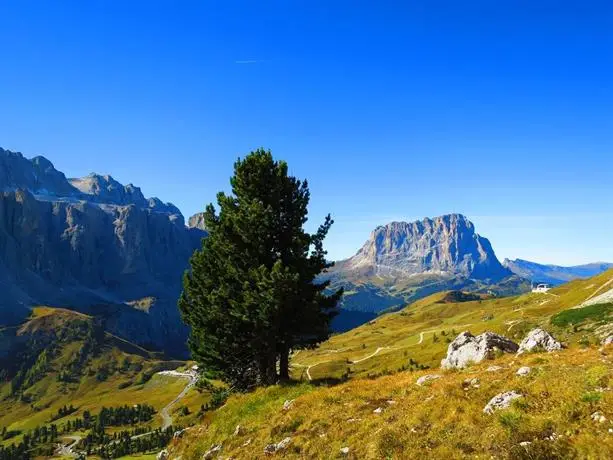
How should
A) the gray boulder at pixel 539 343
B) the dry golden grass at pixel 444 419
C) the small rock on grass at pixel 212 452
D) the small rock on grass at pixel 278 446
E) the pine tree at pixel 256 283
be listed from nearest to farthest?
the dry golden grass at pixel 444 419 → the small rock on grass at pixel 278 446 → the small rock on grass at pixel 212 452 → the gray boulder at pixel 539 343 → the pine tree at pixel 256 283

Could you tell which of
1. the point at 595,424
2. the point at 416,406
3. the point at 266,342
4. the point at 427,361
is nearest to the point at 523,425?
the point at 595,424

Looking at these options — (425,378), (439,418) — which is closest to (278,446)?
(439,418)

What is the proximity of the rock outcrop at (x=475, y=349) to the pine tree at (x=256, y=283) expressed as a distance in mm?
10851

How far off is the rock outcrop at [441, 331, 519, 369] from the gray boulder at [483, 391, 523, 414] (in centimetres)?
1187

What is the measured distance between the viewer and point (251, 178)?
3859 centimetres

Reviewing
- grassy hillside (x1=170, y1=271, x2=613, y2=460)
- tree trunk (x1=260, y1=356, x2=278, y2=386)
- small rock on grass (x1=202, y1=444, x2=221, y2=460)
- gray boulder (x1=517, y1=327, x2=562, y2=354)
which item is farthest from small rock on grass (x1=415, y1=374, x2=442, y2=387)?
tree trunk (x1=260, y1=356, x2=278, y2=386)

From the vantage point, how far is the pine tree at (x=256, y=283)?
35.0 m

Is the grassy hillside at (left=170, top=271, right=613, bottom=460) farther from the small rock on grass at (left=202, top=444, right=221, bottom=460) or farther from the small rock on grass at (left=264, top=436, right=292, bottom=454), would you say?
the small rock on grass at (left=202, top=444, right=221, bottom=460)

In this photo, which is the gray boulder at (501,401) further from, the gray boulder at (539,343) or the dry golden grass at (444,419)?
the gray boulder at (539,343)

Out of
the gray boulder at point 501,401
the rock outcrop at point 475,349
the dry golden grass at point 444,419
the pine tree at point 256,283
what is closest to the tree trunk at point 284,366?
the pine tree at point 256,283

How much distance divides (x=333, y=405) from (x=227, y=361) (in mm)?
17549

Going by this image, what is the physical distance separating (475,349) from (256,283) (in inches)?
628

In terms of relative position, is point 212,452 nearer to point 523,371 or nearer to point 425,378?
point 425,378

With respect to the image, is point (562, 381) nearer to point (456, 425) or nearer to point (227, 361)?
point (456, 425)
